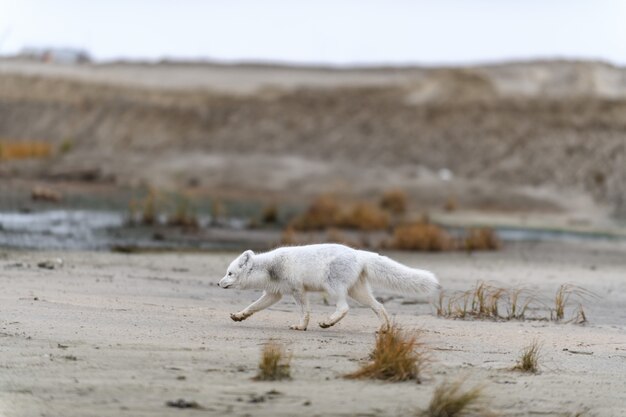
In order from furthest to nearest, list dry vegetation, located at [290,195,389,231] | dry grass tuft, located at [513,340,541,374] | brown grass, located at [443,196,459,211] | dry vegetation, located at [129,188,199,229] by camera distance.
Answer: brown grass, located at [443,196,459,211], dry vegetation, located at [290,195,389,231], dry vegetation, located at [129,188,199,229], dry grass tuft, located at [513,340,541,374]

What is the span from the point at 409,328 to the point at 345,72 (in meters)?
59.9

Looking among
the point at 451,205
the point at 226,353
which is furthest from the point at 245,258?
the point at 451,205

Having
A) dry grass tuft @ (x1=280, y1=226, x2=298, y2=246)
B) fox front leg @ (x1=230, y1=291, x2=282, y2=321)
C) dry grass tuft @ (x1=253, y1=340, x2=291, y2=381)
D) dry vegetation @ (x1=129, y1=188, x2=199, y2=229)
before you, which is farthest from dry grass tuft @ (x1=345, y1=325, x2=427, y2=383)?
dry vegetation @ (x1=129, y1=188, x2=199, y2=229)

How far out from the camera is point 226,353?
1045cm

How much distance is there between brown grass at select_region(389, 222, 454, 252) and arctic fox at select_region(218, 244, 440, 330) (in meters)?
12.1

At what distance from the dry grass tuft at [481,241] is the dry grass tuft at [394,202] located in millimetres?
11650

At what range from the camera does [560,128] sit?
5175 centimetres

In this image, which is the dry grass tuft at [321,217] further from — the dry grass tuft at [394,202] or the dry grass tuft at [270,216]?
the dry grass tuft at [394,202]

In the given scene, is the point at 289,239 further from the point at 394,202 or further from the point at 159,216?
the point at 394,202

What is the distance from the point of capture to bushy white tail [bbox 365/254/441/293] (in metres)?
12.2

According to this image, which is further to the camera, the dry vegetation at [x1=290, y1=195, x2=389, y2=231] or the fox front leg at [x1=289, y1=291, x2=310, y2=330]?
the dry vegetation at [x1=290, y1=195, x2=389, y2=231]

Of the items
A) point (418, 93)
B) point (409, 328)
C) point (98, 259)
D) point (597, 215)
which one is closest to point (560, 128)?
point (418, 93)

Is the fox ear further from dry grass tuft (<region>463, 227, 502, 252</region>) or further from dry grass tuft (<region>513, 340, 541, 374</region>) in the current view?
dry grass tuft (<region>463, 227, 502, 252</region>)

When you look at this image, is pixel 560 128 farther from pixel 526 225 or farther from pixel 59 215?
pixel 59 215
